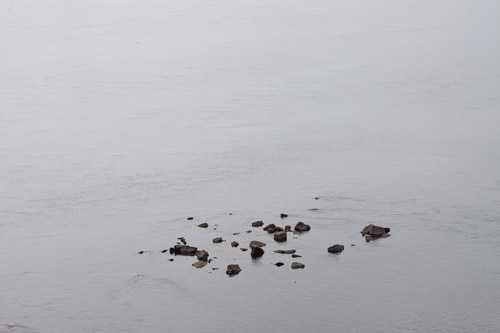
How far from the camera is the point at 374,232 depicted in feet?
67.0

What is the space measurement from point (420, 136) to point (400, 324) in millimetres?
12702

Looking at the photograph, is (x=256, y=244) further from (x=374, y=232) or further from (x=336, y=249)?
(x=374, y=232)

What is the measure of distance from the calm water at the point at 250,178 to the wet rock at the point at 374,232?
0.74ft

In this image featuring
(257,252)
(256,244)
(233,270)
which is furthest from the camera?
(256,244)

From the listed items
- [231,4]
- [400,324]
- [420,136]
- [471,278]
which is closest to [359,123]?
[420,136]

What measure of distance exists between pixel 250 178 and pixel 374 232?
16.9 ft

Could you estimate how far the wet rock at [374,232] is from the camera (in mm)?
20391

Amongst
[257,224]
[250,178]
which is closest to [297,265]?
[257,224]

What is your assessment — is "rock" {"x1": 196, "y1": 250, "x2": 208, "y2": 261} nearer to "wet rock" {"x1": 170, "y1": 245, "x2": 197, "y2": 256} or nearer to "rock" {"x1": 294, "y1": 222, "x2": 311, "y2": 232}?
"wet rock" {"x1": 170, "y1": 245, "x2": 197, "y2": 256}

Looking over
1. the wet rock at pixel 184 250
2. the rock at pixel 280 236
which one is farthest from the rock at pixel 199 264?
the rock at pixel 280 236

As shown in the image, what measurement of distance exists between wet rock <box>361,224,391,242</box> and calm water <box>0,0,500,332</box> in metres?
0.23

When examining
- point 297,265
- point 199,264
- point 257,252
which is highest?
point 257,252

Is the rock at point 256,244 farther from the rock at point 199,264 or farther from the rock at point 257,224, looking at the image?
the rock at point 257,224

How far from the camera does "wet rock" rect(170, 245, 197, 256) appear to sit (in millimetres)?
19469
